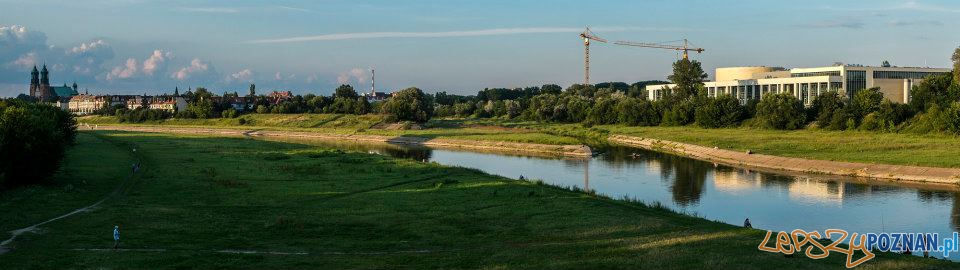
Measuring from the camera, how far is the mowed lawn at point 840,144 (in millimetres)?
68562

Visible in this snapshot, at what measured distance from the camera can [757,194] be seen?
177 ft

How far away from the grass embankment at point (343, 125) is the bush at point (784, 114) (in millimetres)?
31358

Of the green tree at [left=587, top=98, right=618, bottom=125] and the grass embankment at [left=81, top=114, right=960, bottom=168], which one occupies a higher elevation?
the green tree at [left=587, top=98, right=618, bottom=125]

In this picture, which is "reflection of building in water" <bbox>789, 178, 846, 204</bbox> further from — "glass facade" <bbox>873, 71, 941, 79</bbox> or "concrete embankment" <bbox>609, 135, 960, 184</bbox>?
"glass facade" <bbox>873, 71, 941, 79</bbox>

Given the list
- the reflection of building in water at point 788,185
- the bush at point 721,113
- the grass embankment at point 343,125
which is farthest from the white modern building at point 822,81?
the reflection of building in water at point 788,185

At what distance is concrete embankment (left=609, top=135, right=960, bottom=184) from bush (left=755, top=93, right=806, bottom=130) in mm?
21096

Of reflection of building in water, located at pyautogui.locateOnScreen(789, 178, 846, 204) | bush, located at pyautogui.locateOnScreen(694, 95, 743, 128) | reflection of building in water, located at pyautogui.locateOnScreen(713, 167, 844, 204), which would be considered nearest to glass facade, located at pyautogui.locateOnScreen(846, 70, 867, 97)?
bush, located at pyautogui.locateOnScreen(694, 95, 743, 128)

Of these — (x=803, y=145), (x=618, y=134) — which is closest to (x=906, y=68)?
(x=618, y=134)

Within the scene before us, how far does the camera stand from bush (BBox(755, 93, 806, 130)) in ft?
365

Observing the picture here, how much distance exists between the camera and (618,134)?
123m

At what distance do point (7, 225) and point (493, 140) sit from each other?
82371 mm

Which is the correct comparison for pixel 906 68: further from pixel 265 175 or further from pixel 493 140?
pixel 265 175

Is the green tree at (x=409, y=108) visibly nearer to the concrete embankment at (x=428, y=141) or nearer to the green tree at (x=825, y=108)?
the concrete embankment at (x=428, y=141)

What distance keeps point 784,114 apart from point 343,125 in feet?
276
